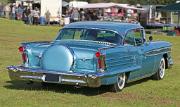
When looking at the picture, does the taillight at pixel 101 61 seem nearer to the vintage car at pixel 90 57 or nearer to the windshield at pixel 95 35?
the vintage car at pixel 90 57

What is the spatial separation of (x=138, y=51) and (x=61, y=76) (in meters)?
2.22

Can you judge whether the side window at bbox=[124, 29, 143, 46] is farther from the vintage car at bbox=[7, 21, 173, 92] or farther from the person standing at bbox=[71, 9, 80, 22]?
the person standing at bbox=[71, 9, 80, 22]

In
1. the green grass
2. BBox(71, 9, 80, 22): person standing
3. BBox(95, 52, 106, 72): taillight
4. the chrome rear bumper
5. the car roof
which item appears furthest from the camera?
BBox(71, 9, 80, 22): person standing

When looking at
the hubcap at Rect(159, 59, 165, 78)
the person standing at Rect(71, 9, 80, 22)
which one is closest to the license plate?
the hubcap at Rect(159, 59, 165, 78)

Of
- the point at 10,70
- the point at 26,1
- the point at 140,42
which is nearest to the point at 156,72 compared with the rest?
the point at 140,42

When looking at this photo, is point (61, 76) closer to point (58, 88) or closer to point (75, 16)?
point (58, 88)

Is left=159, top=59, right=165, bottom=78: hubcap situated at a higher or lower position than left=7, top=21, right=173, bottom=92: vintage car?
lower

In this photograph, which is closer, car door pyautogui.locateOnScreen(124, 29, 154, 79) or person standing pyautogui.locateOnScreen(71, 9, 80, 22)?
car door pyautogui.locateOnScreen(124, 29, 154, 79)

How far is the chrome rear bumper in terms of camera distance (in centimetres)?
934

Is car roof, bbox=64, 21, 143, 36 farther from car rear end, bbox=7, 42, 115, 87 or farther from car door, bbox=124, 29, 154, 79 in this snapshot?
car rear end, bbox=7, 42, 115, 87

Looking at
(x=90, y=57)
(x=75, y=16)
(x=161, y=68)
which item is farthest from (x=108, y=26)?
(x=75, y=16)

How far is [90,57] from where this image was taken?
31.7ft

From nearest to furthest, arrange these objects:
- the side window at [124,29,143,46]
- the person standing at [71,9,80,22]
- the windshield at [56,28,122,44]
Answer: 1. the windshield at [56,28,122,44]
2. the side window at [124,29,143,46]
3. the person standing at [71,9,80,22]

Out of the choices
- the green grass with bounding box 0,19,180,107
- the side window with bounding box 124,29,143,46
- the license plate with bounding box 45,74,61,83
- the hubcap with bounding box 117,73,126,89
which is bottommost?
the green grass with bounding box 0,19,180,107
